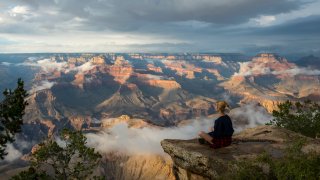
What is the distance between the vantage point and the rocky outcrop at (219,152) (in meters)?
27.0

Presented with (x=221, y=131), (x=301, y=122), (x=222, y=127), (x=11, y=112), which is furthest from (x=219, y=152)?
(x=301, y=122)

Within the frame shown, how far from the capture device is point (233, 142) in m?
31.6

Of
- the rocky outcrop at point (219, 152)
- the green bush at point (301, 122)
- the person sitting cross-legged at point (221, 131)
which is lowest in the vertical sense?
the green bush at point (301, 122)

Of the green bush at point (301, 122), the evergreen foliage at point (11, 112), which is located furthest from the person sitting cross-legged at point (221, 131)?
the green bush at point (301, 122)

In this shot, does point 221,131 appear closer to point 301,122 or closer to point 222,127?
point 222,127

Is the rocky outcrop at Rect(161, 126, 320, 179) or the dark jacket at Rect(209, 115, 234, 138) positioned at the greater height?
the dark jacket at Rect(209, 115, 234, 138)

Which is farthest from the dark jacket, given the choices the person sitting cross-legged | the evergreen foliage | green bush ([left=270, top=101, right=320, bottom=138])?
green bush ([left=270, top=101, right=320, bottom=138])

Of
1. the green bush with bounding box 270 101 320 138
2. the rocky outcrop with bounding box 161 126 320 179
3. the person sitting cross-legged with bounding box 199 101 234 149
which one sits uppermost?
the person sitting cross-legged with bounding box 199 101 234 149

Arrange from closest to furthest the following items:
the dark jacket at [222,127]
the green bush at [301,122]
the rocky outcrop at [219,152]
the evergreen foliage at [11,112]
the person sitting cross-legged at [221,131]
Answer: the rocky outcrop at [219,152], the person sitting cross-legged at [221,131], the dark jacket at [222,127], the evergreen foliage at [11,112], the green bush at [301,122]

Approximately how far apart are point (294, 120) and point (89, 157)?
38.8m

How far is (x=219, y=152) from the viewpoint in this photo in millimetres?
28703

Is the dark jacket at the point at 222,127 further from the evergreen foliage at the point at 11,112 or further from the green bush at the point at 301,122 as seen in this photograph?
the green bush at the point at 301,122

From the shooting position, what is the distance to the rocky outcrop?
26984 millimetres

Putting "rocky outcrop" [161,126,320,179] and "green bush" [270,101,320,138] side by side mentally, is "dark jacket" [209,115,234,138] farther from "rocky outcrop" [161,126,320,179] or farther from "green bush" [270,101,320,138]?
"green bush" [270,101,320,138]
